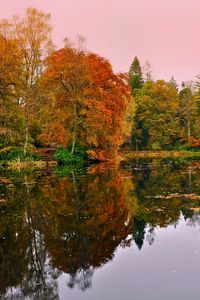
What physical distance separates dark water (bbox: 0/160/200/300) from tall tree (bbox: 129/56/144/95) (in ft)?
209

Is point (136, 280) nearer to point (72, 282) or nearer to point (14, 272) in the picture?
point (72, 282)

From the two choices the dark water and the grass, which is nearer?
the dark water

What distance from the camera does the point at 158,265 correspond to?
6754 mm

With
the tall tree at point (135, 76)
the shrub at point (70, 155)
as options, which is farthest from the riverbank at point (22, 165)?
the tall tree at point (135, 76)

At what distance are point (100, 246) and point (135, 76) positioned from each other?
7216 cm

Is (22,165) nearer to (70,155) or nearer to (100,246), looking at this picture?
(70,155)

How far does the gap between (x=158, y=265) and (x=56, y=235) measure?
2.98 metres

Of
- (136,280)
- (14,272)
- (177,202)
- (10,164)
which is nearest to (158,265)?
(136,280)

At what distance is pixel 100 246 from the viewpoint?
25.7 feet

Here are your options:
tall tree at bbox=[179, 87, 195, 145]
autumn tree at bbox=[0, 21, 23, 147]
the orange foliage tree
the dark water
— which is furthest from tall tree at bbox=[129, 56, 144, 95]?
the dark water

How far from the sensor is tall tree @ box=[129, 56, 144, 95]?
251 feet

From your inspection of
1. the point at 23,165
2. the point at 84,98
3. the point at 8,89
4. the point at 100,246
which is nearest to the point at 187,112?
the point at 84,98

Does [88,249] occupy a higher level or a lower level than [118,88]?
lower

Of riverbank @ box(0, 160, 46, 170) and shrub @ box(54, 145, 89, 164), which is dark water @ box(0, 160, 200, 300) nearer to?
riverbank @ box(0, 160, 46, 170)
